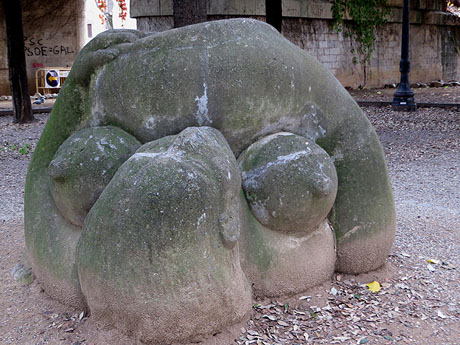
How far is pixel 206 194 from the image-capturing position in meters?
2.10

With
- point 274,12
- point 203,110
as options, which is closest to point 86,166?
point 203,110

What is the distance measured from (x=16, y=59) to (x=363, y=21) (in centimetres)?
1024

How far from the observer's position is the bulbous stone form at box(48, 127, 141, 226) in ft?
7.81

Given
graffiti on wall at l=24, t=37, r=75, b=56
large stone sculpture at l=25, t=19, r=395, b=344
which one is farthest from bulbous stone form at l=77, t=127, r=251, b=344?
graffiti on wall at l=24, t=37, r=75, b=56

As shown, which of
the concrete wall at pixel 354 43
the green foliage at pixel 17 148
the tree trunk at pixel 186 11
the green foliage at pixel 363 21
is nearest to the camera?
the tree trunk at pixel 186 11

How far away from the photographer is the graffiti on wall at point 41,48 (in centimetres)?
1547

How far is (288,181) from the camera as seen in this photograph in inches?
93.0

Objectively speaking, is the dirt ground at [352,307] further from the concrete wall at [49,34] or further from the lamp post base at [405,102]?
the concrete wall at [49,34]

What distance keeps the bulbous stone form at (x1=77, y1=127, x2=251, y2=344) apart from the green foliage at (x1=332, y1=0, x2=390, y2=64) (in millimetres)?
13126

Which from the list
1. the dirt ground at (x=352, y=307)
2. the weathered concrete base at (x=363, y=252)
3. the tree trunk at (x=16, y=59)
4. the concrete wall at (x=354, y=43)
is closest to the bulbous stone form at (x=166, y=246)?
the dirt ground at (x=352, y=307)

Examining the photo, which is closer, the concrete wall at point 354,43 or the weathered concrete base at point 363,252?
the weathered concrete base at point 363,252

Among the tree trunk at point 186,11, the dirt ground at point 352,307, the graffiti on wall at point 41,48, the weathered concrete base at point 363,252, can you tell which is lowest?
the dirt ground at point 352,307

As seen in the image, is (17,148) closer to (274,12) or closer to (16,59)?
(16,59)

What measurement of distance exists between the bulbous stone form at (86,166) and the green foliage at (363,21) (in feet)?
42.4
